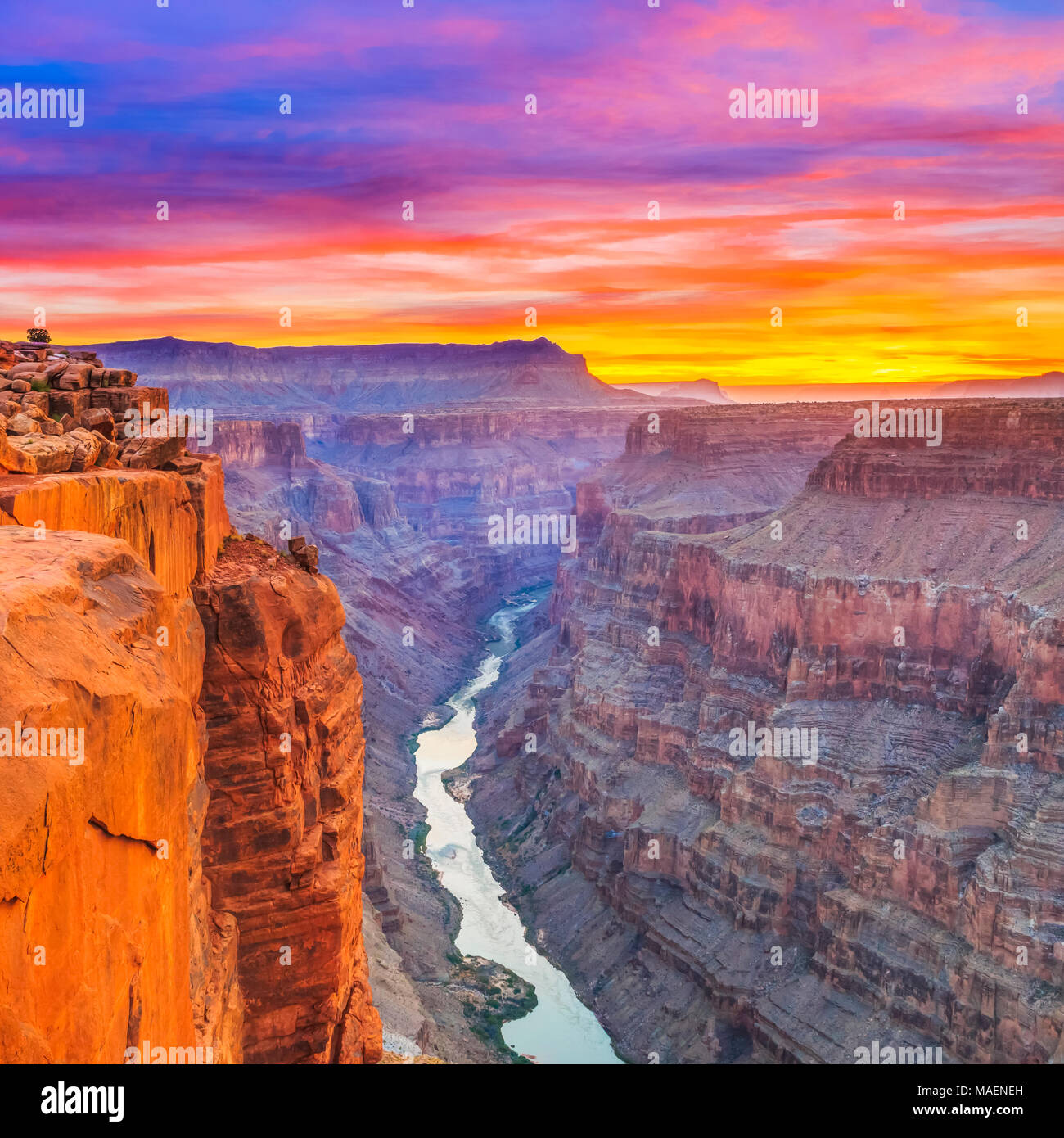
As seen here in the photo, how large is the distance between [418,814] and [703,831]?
2686 centimetres

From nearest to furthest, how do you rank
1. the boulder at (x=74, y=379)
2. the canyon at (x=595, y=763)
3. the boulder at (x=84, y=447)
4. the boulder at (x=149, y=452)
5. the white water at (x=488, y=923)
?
the canyon at (x=595, y=763)
the boulder at (x=84, y=447)
the boulder at (x=149, y=452)
the boulder at (x=74, y=379)
the white water at (x=488, y=923)

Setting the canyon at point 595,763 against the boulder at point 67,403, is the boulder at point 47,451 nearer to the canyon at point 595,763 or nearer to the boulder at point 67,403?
the canyon at point 595,763

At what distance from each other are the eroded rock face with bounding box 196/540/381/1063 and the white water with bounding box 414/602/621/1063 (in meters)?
25.0

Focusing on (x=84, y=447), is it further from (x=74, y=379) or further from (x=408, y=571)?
(x=408, y=571)

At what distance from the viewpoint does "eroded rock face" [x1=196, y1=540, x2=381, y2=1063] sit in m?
22.0

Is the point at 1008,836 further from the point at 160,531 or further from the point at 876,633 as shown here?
the point at 160,531

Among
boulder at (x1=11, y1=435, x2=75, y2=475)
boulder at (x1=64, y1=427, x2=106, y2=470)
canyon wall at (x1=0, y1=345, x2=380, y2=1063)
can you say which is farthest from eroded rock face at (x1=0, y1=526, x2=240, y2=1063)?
boulder at (x1=64, y1=427, x2=106, y2=470)

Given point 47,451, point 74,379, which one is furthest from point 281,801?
point 74,379

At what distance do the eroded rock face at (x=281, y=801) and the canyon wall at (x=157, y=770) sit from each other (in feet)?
0.17

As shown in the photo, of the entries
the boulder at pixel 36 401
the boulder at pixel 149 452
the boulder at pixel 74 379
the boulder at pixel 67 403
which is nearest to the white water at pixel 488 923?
the boulder at pixel 149 452

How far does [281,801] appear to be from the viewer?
74.9 feet

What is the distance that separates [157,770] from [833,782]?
151 ft

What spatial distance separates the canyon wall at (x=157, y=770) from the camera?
284 inches

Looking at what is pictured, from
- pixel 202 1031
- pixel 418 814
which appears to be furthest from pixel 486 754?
pixel 202 1031
